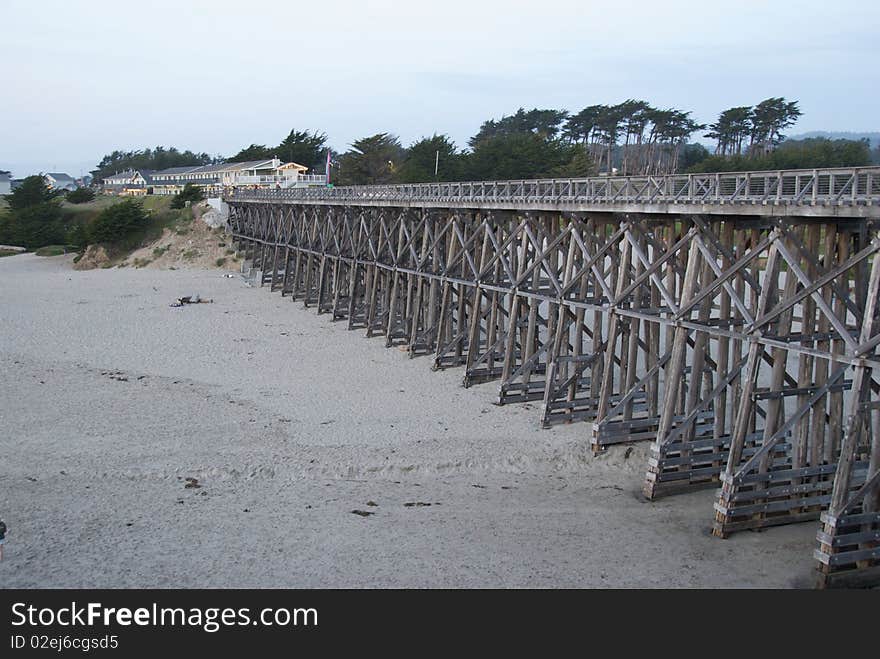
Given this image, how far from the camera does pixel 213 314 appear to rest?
29.9 m

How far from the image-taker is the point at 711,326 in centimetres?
1247

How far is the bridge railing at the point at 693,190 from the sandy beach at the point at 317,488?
14.6 feet

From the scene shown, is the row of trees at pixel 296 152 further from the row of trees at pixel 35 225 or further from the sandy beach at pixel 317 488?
the sandy beach at pixel 317 488

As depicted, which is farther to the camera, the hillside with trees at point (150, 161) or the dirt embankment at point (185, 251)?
the hillside with trees at point (150, 161)

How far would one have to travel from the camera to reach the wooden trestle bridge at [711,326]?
1027cm

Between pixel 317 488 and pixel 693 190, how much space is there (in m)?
7.74

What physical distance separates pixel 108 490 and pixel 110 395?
599 cm

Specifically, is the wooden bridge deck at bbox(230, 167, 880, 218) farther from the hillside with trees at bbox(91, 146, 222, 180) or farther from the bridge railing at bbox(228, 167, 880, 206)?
the hillside with trees at bbox(91, 146, 222, 180)

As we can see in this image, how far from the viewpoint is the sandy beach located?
10.6 meters

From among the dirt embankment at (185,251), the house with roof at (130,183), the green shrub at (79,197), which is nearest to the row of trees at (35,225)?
the green shrub at (79,197)

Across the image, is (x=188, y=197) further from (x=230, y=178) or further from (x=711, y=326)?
(x=711, y=326)

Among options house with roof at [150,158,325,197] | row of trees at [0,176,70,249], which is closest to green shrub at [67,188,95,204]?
row of trees at [0,176,70,249]

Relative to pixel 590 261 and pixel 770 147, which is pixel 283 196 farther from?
pixel 770 147
